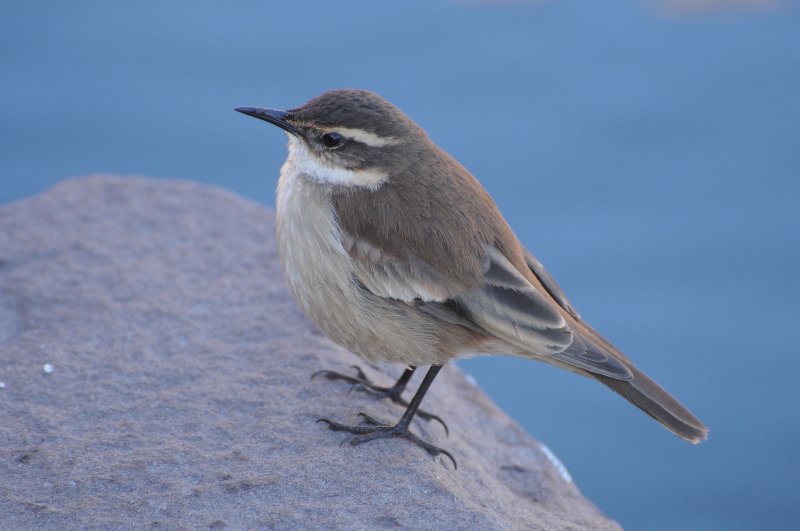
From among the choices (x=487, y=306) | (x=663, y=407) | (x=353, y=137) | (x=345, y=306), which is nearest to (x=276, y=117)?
(x=353, y=137)

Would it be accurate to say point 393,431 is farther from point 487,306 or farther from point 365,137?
point 365,137

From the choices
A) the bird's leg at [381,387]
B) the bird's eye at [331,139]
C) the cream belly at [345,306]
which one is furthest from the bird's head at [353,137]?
the bird's leg at [381,387]

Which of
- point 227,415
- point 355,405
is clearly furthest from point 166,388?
point 355,405

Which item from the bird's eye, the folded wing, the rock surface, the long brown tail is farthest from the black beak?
the long brown tail

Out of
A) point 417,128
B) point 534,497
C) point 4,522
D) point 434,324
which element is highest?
point 417,128

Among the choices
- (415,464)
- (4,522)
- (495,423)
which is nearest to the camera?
(4,522)

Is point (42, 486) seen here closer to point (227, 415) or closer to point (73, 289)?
point (227, 415)
